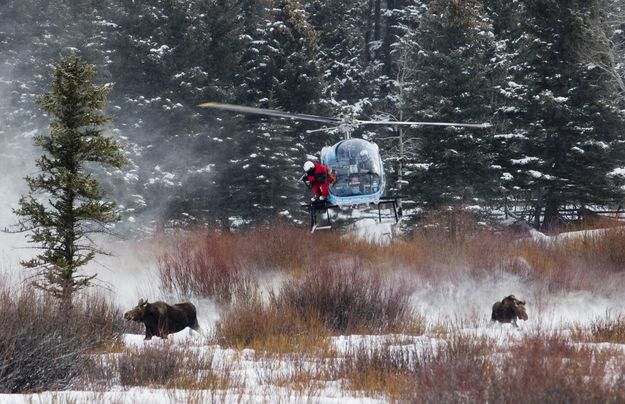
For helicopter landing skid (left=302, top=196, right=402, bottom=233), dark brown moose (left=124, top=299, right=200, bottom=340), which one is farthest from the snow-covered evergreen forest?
dark brown moose (left=124, top=299, right=200, bottom=340)

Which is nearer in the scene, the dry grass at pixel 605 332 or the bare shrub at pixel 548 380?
the bare shrub at pixel 548 380

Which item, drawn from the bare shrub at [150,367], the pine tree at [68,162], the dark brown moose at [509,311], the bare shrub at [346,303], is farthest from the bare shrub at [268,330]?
the dark brown moose at [509,311]

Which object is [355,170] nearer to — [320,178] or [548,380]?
[320,178]

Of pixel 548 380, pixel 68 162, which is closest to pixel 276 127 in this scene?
pixel 68 162

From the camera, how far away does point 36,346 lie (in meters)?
7.54

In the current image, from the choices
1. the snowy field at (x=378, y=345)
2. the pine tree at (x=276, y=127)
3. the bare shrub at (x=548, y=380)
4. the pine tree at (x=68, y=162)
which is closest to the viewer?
the bare shrub at (x=548, y=380)

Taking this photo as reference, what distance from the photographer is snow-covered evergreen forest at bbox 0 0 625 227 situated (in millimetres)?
25938

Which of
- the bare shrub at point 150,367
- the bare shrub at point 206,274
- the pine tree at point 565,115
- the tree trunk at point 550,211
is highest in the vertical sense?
the pine tree at point 565,115

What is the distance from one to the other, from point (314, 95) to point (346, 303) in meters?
23.5

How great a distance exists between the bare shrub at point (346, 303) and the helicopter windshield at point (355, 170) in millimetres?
2865

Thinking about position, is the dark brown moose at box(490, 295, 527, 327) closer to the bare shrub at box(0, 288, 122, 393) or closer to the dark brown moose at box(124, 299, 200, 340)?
the dark brown moose at box(124, 299, 200, 340)

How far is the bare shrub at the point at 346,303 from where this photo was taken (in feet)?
39.3

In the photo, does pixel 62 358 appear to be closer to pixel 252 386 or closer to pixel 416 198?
pixel 252 386

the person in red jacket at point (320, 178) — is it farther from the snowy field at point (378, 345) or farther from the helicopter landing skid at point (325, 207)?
the snowy field at point (378, 345)
